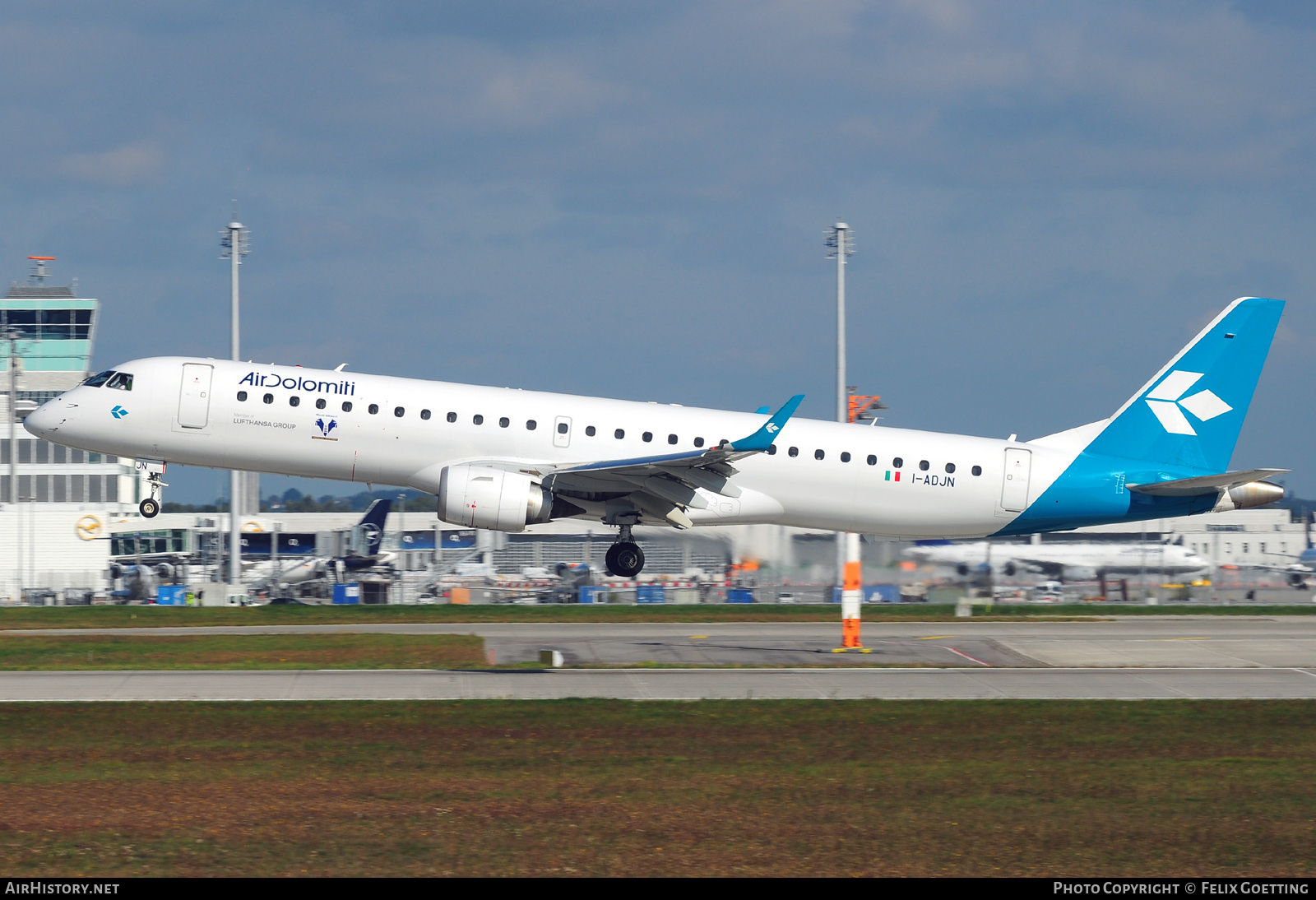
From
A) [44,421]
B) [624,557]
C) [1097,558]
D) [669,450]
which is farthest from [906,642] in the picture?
[1097,558]

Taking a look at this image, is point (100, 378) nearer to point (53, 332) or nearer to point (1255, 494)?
point (1255, 494)

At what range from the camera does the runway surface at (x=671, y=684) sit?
17.6 metres

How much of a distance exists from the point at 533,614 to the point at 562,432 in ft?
16.4

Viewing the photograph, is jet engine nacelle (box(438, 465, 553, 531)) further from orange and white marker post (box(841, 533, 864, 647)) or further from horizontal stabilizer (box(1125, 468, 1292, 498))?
horizontal stabilizer (box(1125, 468, 1292, 498))

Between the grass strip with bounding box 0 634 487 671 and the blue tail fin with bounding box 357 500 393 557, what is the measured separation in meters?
35.8

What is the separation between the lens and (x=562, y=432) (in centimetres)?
3030

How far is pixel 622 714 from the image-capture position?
15.8m

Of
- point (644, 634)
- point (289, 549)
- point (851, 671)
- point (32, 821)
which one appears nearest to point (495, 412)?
point (644, 634)

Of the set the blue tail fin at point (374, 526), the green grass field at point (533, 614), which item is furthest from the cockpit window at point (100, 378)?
the blue tail fin at point (374, 526)

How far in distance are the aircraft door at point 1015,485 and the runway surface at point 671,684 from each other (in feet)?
37.7

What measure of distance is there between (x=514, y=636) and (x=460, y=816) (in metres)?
15.1

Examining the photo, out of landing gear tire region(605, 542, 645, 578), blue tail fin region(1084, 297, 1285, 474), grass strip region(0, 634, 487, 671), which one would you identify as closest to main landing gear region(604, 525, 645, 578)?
landing gear tire region(605, 542, 645, 578)

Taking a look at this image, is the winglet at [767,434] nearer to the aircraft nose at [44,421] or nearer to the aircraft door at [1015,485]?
the aircraft door at [1015,485]

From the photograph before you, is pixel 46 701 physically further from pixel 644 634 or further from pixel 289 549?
pixel 289 549
